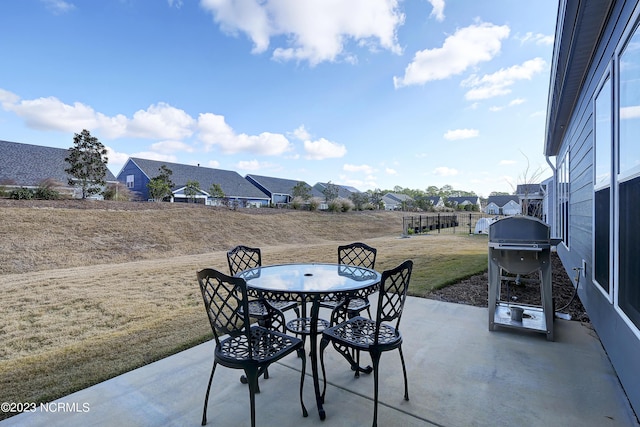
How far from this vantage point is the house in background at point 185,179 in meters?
22.4

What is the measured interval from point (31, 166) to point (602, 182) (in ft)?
76.4

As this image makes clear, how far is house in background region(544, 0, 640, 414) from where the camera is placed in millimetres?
1845

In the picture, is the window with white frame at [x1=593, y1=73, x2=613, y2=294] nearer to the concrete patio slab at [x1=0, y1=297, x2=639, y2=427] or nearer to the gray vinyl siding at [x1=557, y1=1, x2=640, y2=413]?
the gray vinyl siding at [x1=557, y1=1, x2=640, y2=413]

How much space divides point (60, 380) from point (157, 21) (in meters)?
8.55

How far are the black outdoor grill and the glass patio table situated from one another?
1.48 metres

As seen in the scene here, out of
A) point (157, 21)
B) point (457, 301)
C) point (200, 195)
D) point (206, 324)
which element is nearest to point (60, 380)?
point (206, 324)

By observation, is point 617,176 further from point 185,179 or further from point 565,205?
point 185,179

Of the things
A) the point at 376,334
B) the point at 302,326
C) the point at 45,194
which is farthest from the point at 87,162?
the point at 376,334

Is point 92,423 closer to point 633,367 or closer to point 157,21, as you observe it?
point 633,367

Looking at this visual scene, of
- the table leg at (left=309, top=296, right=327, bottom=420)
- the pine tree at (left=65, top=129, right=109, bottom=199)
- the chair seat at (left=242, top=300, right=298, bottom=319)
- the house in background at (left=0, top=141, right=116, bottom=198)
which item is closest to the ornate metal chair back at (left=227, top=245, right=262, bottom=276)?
the chair seat at (left=242, top=300, right=298, bottom=319)

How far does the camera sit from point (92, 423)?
1765 mm

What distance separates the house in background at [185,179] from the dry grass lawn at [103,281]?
6794 millimetres

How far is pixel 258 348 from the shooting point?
1.86 meters

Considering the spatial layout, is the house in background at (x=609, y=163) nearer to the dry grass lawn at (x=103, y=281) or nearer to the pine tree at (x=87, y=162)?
the dry grass lawn at (x=103, y=281)
